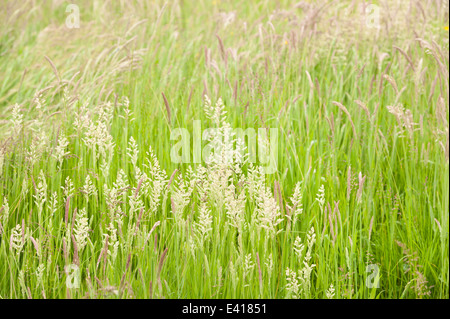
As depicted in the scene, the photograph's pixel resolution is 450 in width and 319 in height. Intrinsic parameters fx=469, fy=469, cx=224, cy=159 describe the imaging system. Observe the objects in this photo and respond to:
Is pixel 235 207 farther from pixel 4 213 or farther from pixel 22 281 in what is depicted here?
pixel 4 213

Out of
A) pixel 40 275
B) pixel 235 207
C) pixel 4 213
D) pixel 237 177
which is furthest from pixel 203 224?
pixel 4 213

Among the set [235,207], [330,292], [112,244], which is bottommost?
[330,292]

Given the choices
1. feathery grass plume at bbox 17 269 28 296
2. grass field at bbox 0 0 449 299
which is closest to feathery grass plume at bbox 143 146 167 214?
grass field at bbox 0 0 449 299

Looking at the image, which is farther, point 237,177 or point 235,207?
point 237,177

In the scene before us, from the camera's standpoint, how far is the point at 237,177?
2166mm

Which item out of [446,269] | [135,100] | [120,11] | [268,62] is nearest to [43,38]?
[120,11]

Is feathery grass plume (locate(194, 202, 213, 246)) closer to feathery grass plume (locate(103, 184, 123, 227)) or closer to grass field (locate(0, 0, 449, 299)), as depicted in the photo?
grass field (locate(0, 0, 449, 299))

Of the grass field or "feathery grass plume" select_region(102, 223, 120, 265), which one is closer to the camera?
"feathery grass plume" select_region(102, 223, 120, 265)

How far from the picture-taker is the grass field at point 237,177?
1708 millimetres

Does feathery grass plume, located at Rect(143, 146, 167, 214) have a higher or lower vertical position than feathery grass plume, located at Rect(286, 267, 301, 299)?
higher

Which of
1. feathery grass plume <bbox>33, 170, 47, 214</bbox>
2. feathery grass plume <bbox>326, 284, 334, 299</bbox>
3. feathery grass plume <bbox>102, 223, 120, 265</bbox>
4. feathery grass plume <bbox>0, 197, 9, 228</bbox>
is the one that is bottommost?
feathery grass plume <bbox>326, 284, 334, 299</bbox>

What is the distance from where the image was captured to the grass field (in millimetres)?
1708

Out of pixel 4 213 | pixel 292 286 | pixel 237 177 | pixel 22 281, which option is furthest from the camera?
pixel 237 177
